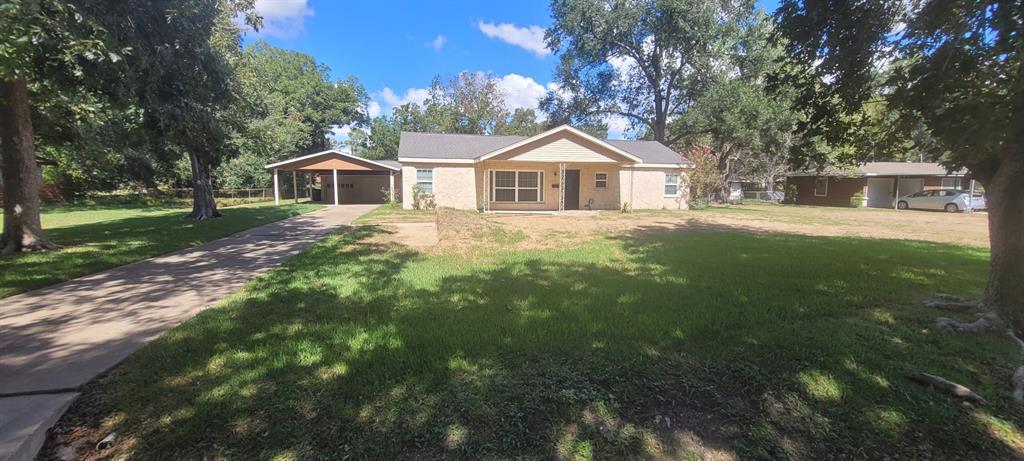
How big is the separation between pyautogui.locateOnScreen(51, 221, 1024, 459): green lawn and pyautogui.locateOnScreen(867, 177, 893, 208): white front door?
2959 cm

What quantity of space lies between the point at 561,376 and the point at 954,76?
14.2 ft

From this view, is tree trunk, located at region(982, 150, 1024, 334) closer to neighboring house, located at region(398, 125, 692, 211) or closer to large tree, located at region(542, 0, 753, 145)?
neighboring house, located at region(398, 125, 692, 211)

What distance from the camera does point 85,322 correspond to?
4285 mm

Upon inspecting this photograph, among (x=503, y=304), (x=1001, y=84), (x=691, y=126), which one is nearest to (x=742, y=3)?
(x=691, y=126)

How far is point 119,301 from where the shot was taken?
5035 mm

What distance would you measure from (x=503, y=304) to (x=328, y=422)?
2.55 m

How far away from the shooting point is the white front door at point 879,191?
28.7 meters

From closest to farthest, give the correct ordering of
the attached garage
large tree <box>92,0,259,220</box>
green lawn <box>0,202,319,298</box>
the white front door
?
1. large tree <box>92,0,259,220</box>
2. green lawn <box>0,202,319,298</box>
3. the white front door
4. the attached garage

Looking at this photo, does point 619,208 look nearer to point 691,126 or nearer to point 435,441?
point 691,126

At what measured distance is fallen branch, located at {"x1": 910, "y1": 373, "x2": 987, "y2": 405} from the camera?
285 cm

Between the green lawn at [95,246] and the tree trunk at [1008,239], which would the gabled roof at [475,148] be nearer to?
the green lawn at [95,246]

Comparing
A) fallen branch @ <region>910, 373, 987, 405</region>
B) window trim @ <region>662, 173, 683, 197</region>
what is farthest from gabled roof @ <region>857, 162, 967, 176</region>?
fallen branch @ <region>910, 373, 987, 405</region>

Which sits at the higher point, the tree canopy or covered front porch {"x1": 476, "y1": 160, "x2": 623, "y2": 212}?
the tree canopy

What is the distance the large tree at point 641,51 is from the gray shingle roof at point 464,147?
8.14 metres
